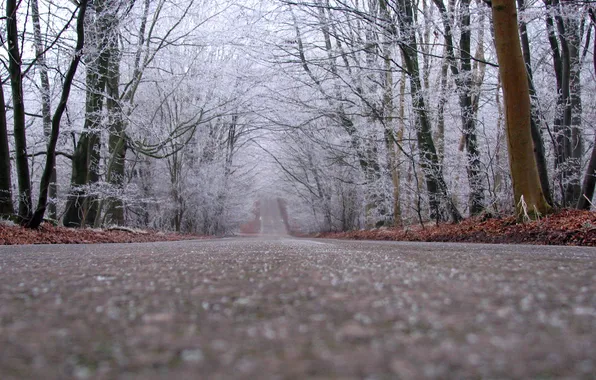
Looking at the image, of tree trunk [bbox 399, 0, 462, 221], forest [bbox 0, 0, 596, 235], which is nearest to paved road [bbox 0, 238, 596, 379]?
forest [bbox 0, 0, 596, 235]

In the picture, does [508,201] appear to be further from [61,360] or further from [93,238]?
[61,360]

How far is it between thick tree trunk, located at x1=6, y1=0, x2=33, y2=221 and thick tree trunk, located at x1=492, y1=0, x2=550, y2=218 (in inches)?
278

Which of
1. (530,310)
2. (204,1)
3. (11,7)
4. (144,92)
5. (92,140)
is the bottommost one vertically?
(530,310)

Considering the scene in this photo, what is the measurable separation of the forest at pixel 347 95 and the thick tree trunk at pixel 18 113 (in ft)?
0.07

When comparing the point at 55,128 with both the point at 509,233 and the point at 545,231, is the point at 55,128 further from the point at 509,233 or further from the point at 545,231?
the point at 545,231

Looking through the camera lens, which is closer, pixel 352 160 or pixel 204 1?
pixel 204 1

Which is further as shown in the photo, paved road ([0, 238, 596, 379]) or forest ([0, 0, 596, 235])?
forest ([0, 0, 596, 235])

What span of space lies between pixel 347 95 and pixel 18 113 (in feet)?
30.5

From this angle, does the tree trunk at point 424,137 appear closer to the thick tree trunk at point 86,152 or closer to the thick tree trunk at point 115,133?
the thick tree trunk at point 115,133

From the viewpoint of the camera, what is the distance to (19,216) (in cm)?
681

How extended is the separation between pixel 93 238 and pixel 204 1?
908cm

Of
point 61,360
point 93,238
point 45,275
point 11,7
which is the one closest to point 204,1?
point 11,7

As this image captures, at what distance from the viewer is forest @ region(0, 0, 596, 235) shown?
7.05 meters

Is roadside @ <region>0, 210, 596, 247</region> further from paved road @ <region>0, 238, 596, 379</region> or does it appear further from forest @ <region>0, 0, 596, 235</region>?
paved road @ <region>0, 238, 596, 379</region>
